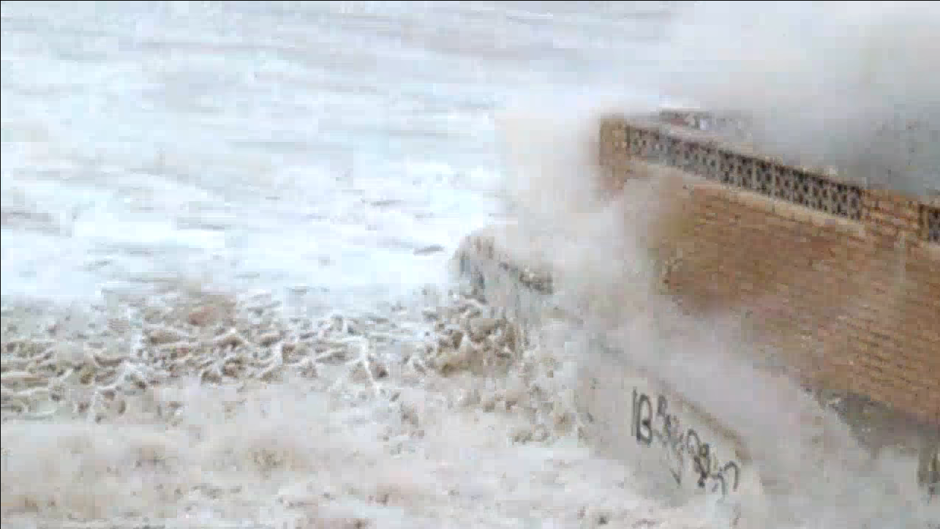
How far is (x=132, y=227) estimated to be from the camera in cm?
477

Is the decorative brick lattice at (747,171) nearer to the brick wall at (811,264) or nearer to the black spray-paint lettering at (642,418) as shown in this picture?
the brick wall at (811,264)

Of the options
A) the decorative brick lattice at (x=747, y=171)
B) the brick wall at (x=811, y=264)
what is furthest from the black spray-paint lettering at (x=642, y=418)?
the decorative brick lattice at (x=747, y=171)

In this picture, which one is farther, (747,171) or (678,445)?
(747,171)

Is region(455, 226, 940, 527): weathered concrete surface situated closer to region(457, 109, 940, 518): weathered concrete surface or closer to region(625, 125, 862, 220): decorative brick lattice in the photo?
region(457, 109, 940, 518): weathered concrete surface

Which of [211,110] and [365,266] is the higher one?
[211,110]

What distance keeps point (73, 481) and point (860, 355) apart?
2.20m

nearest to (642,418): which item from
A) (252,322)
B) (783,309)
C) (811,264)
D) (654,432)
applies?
(654,432)

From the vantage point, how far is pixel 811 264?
395cm

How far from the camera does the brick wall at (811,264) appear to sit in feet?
11.8

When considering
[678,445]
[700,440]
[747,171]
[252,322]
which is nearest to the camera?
[700,440]

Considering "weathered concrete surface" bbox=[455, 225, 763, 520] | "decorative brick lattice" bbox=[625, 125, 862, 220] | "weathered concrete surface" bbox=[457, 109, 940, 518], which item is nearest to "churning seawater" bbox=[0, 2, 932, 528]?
"weathered concrete surface" bbox=[455, 225, 763, 520]

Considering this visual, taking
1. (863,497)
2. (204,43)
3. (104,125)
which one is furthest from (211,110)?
(863,497)

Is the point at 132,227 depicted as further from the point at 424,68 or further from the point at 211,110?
the point at 424,68

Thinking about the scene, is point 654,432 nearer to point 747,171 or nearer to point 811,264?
point 811,264
